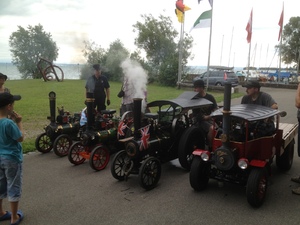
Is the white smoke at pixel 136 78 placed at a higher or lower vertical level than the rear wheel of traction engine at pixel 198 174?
higher

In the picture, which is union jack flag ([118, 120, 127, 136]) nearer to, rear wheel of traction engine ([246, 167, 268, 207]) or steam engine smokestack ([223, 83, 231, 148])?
steam engine smokestack ([223, 83, 231, 148])

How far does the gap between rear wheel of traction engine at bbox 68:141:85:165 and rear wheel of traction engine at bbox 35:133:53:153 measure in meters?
1.14

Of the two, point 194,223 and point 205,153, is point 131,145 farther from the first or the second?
point 194,223

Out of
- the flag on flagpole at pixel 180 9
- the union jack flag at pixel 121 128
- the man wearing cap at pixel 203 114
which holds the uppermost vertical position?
the flag on flagpole at pixel 180 9

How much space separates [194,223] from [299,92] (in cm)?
231

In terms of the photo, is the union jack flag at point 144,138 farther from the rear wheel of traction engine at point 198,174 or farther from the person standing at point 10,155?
the person standing at point 10,155

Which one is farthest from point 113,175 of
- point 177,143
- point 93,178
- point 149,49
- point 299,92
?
point 149,49

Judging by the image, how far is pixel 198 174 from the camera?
413cm

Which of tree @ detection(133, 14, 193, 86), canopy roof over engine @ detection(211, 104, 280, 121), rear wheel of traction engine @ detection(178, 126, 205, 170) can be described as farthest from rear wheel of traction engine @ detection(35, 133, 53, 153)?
tree @ detection(133, 14, 193, 86)

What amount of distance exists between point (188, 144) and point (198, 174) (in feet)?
3.40

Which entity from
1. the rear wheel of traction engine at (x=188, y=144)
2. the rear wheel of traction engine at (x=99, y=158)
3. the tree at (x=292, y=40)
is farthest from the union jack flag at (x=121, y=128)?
the tree at (x=292, y=40)

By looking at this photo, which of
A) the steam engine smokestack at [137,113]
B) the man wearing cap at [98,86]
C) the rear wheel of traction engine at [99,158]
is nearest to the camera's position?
the steam engine smokestack at [137,113]

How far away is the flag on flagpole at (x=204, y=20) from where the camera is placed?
17078 mm

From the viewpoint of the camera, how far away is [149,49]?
31469mm
